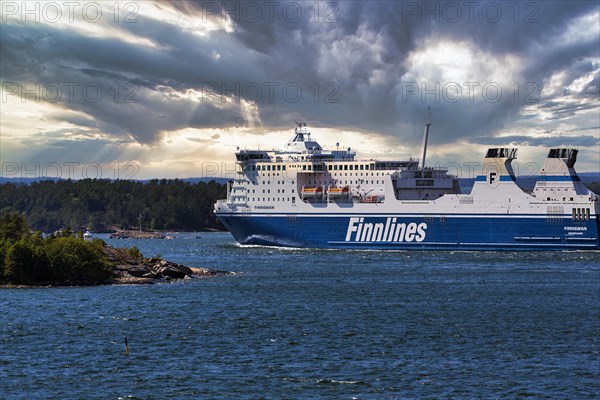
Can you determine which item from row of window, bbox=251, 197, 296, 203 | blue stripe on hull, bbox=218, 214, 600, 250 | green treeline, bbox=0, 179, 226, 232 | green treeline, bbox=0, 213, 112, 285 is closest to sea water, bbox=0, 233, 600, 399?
green treeline, bbox=0, 213, 112, 285

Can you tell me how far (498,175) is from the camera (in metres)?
59.0

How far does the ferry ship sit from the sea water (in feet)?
38.9

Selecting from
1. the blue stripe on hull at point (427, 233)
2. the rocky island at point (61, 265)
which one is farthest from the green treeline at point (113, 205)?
the rocky island at point (61, 265)

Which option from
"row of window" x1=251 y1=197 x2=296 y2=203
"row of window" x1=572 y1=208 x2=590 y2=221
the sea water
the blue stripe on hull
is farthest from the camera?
"row of window" x1=251 y1=197 x2=296 y2=203

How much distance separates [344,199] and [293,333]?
116 feet

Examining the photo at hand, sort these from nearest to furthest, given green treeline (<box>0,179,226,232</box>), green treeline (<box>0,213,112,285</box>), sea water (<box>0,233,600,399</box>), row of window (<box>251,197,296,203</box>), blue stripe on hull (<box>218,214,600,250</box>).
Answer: sea water (<box>0,233,600,399</box>) < green treeline (<box>0,213,112,285</box>) < blue stripe on hull (<box>218,214,600,250</box>) < row of window (<box>251,197,296,203</box>) < green treeline (<box>0,179,226,232</box>)

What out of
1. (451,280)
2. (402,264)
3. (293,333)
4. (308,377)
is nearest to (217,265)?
(402,264)

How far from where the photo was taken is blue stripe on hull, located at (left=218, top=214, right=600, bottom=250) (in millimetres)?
57531

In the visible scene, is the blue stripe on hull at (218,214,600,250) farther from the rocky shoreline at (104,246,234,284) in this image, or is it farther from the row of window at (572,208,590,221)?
the rocky shoreline at (104,246,234,284)

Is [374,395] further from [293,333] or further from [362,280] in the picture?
[362,280]

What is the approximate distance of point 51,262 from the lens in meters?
39.9

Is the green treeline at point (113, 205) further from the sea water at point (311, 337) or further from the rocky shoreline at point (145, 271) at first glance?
the sea water at point (311, 337)

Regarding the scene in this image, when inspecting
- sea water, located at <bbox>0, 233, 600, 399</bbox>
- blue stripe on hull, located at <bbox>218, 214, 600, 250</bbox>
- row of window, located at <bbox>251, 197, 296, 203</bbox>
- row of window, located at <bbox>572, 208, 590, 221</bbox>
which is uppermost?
row of window, located at <bbox>251, 197, 296, 203</bbox>

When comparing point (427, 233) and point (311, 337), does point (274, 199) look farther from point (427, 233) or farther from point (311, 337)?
point (311, 337)
